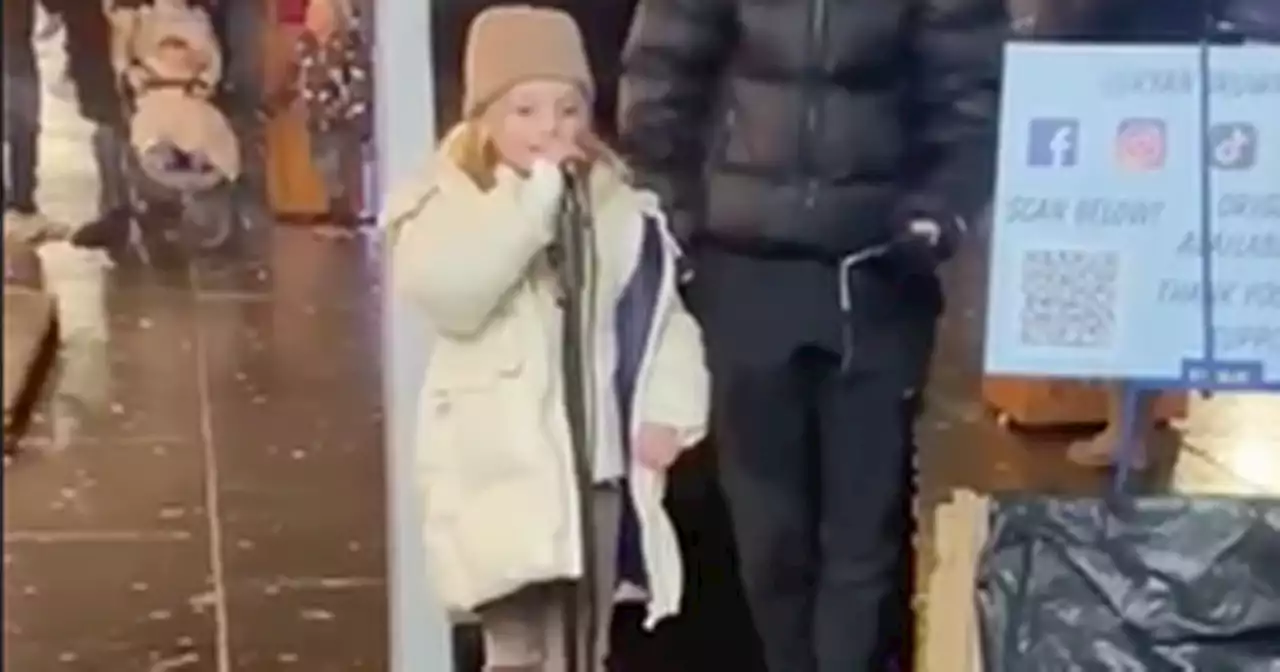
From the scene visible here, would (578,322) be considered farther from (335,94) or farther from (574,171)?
(335,94)

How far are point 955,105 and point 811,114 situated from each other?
6.8 inches

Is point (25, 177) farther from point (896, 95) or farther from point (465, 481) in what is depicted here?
point (896, 95)

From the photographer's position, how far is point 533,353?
8.36 ft

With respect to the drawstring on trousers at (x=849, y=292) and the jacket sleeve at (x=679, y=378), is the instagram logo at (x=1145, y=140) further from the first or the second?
the jacket sleeve at (x=679, y=378)

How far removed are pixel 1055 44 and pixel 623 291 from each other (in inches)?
22.3

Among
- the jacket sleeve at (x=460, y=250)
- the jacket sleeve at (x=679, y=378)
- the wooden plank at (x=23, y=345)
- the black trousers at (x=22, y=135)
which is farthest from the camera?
the jacket sleeve at (x=679, y=378)

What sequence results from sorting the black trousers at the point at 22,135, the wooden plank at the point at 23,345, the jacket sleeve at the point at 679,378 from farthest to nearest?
the jacket sleeve at the point at 679,378 → the black trousers at the point at 22,135 → the wooden plank at the point at 23,345

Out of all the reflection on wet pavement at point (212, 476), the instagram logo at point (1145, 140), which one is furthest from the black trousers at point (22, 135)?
the instagram logo at point (1145, 140)

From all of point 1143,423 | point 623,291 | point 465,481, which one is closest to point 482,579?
point 465,481

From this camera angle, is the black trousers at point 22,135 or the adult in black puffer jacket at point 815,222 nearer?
the black trousers at point 22,135

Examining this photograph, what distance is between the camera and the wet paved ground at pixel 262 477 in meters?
2.63

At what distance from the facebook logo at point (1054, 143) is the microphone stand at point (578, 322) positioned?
511mm

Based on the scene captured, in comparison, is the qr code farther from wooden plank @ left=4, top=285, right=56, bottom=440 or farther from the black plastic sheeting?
wooden plank @ left=4, top=285, right=56, bottom=440

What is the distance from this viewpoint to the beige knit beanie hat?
252cm
